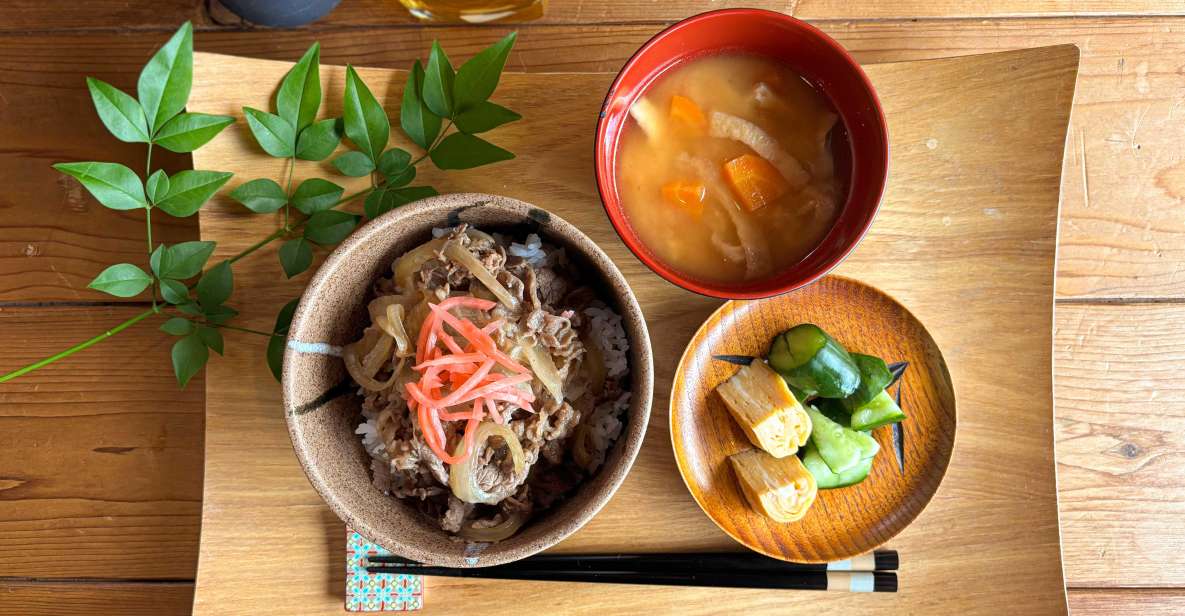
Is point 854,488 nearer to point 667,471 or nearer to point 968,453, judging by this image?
point 968,453

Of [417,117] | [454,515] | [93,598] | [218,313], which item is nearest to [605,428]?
[454,515]

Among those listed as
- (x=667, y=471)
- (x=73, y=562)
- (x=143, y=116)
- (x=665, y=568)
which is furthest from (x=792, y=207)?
(x=73, y=562)

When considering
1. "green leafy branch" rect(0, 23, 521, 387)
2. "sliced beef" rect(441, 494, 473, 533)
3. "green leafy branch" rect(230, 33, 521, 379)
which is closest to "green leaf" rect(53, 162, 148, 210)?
"green leafy branch" rect(0, 23, 521, 387)

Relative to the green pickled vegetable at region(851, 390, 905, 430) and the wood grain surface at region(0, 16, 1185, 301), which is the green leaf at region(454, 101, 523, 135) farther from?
the green pickled vegetable at region(851, 390, 905, 430)

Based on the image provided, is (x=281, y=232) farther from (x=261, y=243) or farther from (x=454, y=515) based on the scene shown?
(x=454, y=515)

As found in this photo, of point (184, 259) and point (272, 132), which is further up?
point (272, 132)

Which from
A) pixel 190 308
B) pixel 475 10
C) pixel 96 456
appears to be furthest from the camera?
pixel 96 456
